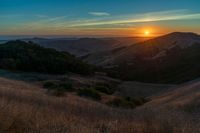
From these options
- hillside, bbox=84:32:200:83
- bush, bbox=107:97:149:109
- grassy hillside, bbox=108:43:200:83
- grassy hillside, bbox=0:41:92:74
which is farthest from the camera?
hillside, bbox=84:32:200:83

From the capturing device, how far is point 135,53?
137 metres

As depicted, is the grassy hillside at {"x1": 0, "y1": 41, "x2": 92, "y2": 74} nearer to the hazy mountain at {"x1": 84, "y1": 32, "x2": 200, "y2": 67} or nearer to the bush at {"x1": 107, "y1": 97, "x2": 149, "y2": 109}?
the bush at {"x1": 107, "y1": 97, "x2": 149, "y2": 109}

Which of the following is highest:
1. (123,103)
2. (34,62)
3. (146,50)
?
(123,103)

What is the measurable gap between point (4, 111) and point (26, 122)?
21.0 inches

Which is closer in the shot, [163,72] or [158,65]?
[163,72]

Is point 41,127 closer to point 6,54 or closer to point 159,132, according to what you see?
point 159,132

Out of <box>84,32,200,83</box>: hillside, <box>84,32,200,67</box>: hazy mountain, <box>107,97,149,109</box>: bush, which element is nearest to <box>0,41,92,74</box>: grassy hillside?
<box>84,32,200,83</box>: hillside

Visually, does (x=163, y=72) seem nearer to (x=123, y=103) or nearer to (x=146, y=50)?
(x=146, y=50)

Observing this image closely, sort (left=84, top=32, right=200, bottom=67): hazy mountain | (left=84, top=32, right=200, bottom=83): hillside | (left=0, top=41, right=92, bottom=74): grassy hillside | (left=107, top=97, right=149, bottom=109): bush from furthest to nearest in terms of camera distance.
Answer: (left=84, top=32, right=200, bottom=67): hazy mountain → (left=84, top=32, right=200, bottom=83): hillside → (left=0, top=41, right=92, bottom=74): grassy hillside → (left=107, top=97, right=149, bottom=109): bush

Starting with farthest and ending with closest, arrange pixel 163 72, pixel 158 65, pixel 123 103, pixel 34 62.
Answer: pixel 158 65 → pixel 163 72 → pixel 34 62 → pixel 123 103

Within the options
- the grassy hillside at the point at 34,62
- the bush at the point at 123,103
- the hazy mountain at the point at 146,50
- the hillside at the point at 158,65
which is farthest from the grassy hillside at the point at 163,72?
the bush at the point at 123,103

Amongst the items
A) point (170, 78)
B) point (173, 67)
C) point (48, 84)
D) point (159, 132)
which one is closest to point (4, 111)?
point (159, 132)

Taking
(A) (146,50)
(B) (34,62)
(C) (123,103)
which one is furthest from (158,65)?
(C) (123,103)

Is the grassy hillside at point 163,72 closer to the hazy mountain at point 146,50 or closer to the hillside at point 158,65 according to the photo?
the hillside at point 158,65
